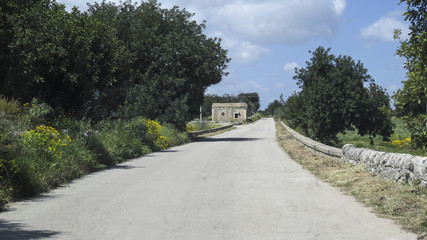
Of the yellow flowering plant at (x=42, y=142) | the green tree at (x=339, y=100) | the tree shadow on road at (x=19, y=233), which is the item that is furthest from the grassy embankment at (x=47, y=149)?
the green tree at (x=339, y=100)

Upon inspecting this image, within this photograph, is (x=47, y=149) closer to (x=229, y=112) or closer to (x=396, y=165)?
(x=396, y=165)

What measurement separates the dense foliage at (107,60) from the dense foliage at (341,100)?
833cm

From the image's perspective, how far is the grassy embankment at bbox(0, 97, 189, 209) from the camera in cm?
901

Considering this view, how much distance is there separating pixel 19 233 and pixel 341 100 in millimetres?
27649

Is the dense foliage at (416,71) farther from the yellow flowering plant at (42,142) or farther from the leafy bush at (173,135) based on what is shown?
the leafy bush at (173,135)

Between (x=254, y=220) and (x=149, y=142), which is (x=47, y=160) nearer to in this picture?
(x=254, y=220)

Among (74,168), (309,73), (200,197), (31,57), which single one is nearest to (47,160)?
(74,168)

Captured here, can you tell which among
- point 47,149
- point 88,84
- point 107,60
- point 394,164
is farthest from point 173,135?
point 394,164

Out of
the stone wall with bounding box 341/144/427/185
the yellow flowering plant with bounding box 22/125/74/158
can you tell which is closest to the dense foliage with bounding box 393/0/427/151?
the stone wall with bounding box 341/144/427/185

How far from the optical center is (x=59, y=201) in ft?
28.4

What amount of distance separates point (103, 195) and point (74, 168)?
324cm

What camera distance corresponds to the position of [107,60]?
20.5m

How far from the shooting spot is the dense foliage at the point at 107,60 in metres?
15.4

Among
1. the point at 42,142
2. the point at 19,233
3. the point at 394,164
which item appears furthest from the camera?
the point at 42,142
